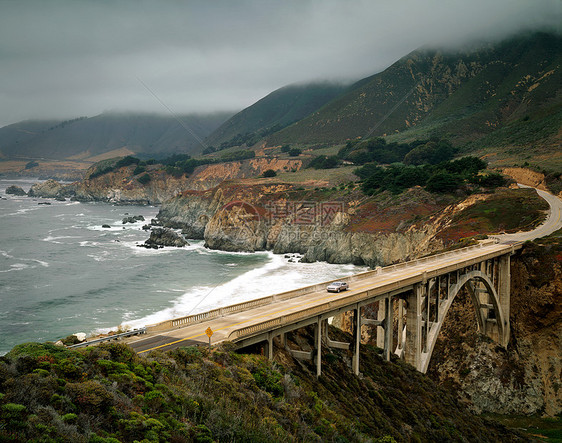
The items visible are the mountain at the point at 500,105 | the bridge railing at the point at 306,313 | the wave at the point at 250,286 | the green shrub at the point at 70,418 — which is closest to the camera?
the green shrub at the point at 70,418

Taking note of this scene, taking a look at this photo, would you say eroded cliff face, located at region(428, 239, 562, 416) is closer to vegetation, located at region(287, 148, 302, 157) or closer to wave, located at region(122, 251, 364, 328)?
wave, located at region(122, 251, 364, 328)

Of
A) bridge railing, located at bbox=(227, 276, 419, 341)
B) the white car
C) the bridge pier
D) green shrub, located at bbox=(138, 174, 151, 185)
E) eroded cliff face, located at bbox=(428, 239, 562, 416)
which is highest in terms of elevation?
green shrub, located at bbox=(138, 174, 151, 185)

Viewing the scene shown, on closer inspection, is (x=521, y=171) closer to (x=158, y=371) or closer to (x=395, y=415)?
(x=395, y=415)

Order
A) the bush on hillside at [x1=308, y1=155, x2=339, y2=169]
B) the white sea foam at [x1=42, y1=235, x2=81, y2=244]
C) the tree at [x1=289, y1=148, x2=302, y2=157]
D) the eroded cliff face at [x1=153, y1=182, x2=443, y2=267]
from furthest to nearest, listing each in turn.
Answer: the tree at [x1=289, y1=148, x2=302, y2=157]
the bush on hillside at [x1=308, y1=155, x2=339, y2=169]
the white sea foam at [x1=42, y1=235, x2=81, y2=244]
the eroded cliff face at [x1=153, y1=182, x2=443, y2=267]

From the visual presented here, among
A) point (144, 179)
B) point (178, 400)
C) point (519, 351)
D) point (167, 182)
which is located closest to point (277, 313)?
point (178, 400)

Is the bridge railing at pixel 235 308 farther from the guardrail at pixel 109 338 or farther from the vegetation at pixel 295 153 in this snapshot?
the vegetation at pixel 295 153

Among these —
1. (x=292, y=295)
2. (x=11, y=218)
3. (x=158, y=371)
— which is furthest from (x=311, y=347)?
(x=11, y=218)

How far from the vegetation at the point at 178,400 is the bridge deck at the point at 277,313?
64.8 inches

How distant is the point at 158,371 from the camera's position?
1355cm

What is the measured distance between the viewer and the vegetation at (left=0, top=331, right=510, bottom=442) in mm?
9625

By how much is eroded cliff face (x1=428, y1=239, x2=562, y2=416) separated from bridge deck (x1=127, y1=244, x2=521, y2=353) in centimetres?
971

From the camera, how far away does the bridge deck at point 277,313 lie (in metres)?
17.5

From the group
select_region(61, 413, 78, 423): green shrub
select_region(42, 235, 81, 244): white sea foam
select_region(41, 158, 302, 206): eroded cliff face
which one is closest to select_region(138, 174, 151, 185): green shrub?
select_region(41, 158, 302, 206): eroded cliff face

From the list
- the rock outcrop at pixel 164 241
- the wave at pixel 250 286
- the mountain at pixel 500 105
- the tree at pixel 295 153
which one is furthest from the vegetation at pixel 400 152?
the rock outcrop at pixel 164 241
